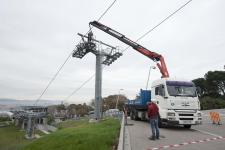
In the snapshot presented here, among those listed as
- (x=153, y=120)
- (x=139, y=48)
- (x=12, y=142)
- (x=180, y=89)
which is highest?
(x=139, y=48)

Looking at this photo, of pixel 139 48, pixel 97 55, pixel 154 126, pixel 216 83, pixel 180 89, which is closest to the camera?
pixel 154 126

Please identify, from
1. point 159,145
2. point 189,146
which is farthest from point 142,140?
point 189,146

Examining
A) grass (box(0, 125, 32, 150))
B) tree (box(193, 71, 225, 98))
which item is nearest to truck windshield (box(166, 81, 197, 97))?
grass (box(0, 125, 32, 150))

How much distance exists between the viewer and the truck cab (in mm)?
18172

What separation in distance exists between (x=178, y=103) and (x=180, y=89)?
1061 mm

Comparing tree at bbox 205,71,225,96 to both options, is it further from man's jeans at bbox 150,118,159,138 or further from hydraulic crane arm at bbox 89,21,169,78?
man's jeans at bbox 150,118,159,138

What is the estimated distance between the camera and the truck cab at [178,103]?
18.2 meters

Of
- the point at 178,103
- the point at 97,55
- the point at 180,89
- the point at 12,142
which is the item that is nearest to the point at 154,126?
the point at 178,103

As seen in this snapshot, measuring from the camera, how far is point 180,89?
19.0 metres

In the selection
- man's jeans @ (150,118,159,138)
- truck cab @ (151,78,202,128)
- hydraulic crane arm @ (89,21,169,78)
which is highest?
hydraulic crane arm @ (89,21,169,78)

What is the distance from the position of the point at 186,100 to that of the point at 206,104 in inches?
1574

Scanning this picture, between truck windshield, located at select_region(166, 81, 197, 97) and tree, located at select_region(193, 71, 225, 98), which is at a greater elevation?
tree, located at select_region(193, 71, 225, 98)

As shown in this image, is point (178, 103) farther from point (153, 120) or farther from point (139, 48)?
point (139, 48)

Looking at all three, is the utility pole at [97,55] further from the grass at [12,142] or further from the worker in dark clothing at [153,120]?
the worker in dark clothing at [153,120]
